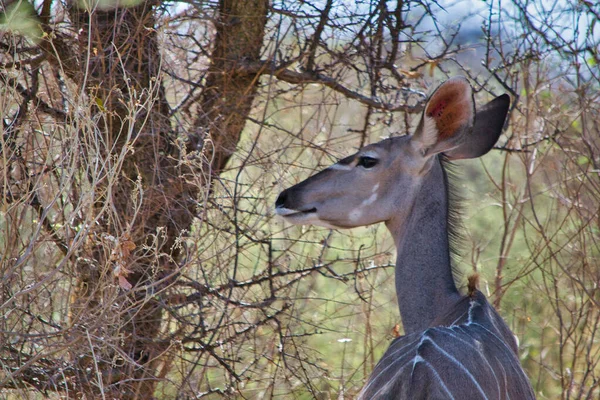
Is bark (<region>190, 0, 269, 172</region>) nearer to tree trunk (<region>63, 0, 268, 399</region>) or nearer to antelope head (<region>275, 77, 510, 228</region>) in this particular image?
tree trunk (<region>63, 0, 268, 399</region>)

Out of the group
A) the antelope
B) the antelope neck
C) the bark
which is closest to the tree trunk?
the bark

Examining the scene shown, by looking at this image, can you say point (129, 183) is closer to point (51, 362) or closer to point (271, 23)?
point (51, 362)

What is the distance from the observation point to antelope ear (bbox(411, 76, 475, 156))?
4066 millimetres

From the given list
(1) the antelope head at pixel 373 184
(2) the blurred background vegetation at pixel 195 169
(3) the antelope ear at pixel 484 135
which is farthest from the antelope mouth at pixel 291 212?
(3) the antelope ear at pixel 484 135

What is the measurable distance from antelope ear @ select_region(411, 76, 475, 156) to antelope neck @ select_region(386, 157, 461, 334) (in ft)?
0.46

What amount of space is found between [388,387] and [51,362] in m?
1.90

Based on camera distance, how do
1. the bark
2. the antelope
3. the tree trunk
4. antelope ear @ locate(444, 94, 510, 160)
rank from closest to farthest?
the antelope, the tree trunk, antelope ear @ locate(444, 94, 510, 160), the bark

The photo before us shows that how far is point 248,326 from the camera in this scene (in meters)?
4.79

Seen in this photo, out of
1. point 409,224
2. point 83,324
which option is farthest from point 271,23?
point 83,324

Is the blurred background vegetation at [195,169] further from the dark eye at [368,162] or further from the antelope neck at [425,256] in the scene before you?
the dark eye at [368,162]

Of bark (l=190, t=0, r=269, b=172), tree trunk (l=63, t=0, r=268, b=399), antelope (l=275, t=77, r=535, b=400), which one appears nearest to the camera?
antelope (l=275, t=77, r=535, b=400)

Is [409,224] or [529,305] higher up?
[529,305]

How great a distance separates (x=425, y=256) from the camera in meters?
4.09

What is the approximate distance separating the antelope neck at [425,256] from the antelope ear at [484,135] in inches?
6.4
